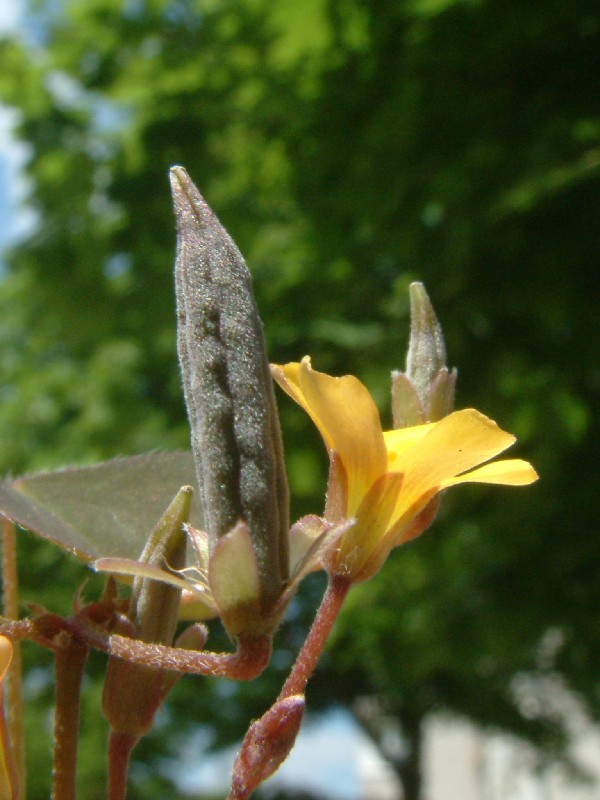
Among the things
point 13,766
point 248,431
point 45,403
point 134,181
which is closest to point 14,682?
point 13,766

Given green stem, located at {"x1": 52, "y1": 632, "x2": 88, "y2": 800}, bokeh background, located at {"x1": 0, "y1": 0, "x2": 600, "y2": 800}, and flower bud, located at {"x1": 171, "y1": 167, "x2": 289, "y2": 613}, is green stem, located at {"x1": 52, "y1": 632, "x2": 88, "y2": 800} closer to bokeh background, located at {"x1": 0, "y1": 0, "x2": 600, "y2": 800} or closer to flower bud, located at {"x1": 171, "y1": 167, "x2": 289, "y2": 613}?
flower bud, located at {"x1": 171, "y1": 167, "x2": 289, "y2": 613}

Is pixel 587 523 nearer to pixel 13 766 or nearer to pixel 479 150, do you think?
pixel 479 150

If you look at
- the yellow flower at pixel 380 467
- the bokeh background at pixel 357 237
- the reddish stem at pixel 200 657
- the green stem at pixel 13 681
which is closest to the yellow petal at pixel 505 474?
the yellow flower at pixel 380 467

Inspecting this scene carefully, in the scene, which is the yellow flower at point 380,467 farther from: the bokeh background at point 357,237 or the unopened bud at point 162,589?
the bokeh background at point 357,237

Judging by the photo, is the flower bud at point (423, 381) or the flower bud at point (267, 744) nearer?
the flower bud at point (267, 744)

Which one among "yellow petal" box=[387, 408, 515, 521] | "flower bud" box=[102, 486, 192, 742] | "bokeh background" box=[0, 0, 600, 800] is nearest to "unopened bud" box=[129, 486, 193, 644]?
"flower bud" box=[102, 486, 192, 742]

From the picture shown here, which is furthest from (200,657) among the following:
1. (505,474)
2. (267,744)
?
(505,474)
